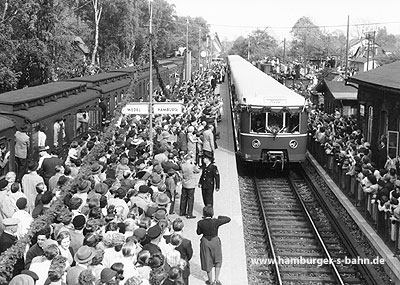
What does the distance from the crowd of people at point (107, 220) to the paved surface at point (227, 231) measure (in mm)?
443

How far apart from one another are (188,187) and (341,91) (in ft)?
53.1

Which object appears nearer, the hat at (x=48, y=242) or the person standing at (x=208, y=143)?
the hat at (x=48, y=242)

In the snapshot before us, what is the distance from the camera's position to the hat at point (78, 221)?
27.7 ft

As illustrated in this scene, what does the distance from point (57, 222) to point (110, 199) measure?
1.51 metres

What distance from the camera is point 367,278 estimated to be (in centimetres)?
1178

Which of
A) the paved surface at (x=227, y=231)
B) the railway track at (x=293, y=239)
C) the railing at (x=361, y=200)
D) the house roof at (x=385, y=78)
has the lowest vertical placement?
the railway track at (x=293, y=239)

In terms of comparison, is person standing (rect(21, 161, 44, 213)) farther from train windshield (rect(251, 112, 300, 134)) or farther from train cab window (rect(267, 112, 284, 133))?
train cab window (rect(267, 112, 284, 133))

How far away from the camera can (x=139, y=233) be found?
26.9ft

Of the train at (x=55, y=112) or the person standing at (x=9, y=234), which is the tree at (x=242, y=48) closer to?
the train at (x=55, y=112)

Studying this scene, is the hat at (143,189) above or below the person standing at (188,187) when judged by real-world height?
above

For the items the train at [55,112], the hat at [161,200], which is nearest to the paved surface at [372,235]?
the hat at [161,200]

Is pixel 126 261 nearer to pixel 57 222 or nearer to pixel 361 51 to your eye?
pixel 57 222

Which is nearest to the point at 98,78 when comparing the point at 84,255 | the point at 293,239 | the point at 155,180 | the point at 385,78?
the point at 385,78

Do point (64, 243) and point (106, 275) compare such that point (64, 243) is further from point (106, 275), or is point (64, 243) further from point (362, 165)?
point (362, 165)
